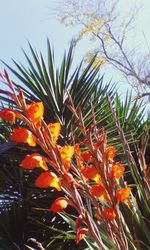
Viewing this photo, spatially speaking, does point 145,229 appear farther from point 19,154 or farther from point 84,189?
point 19,154

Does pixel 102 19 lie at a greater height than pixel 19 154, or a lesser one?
greater

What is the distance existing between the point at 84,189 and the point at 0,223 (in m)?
2.41

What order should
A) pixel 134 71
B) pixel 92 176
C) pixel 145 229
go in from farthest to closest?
A: pixel 134 71 → pixel 145 229 → pixel 92 176

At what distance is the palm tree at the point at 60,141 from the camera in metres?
2.96

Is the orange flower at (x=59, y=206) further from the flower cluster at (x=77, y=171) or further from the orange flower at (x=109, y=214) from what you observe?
the orange flower at (x=109, y=214)

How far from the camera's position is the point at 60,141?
9.53ft

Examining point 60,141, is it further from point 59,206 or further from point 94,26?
point 94,26

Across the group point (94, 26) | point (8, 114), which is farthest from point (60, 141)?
point (94, 26)

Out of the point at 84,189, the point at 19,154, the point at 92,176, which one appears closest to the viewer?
the point at 84,189

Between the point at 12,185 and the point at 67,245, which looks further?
the point at 12,185

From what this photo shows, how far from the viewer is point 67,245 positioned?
289cm

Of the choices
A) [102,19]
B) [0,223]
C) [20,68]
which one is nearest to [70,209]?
[0,223]

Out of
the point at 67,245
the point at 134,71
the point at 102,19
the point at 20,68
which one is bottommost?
the point at 67,245

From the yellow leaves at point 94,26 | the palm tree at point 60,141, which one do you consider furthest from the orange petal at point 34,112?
the yellow leaves at point 94,26
